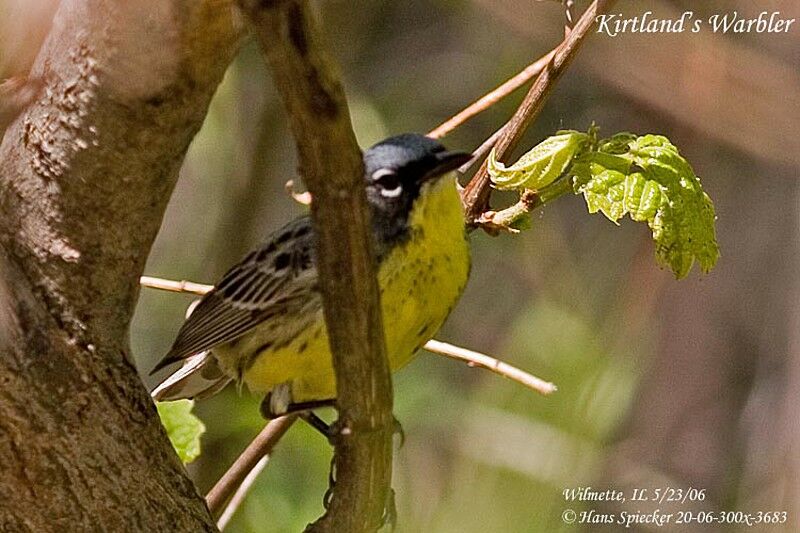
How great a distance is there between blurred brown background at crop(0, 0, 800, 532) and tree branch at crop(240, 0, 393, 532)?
5.27ft

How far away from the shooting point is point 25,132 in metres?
1.83

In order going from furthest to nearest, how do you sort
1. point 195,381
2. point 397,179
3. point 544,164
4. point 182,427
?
1. point 195,381
2. point 397,179
3. point 182,427
4. point 544,164

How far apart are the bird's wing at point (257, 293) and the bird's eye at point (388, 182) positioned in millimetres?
323

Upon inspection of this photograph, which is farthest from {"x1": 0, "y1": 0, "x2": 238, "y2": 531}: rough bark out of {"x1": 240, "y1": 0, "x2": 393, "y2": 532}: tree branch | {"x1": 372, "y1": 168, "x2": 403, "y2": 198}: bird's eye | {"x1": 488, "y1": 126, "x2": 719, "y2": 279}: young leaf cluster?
{"x1": 372, "y1": 168, "x2": 403, "y2": 198}: bird's eye

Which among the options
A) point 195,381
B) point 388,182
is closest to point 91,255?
point 388,182

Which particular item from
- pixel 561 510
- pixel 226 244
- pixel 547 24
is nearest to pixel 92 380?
pixel 561 510

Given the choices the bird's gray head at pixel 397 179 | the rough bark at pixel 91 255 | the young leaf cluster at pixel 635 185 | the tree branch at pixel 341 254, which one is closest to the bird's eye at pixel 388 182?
the bird's gray head at pixel 397 179

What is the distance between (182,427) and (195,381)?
2.27 ft

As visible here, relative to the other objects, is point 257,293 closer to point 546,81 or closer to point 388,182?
point 388,182

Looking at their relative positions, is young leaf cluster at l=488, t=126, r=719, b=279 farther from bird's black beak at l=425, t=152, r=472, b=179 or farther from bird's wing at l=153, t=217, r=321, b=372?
bird's wing at l=153, t=217, r=321, b=372

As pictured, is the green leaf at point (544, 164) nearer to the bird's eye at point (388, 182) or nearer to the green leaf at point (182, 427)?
the bird's eye at point (388, 182)

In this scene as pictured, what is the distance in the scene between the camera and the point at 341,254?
1.40m

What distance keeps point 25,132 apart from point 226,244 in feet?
7.62

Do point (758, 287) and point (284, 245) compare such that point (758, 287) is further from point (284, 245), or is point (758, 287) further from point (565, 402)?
point (284, 245)
